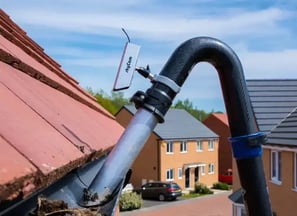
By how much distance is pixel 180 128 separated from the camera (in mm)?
50312

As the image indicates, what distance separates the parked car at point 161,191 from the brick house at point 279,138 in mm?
16274

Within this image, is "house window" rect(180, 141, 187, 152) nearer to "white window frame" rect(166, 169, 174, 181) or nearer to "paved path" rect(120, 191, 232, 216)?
"white window frame" rect(166, 169, 174, 181)

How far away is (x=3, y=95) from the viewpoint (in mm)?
1550

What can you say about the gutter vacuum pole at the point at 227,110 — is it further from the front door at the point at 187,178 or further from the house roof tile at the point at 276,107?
the front door at the point at 187,178

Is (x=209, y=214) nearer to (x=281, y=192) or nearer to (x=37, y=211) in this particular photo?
(x=281, y=192)

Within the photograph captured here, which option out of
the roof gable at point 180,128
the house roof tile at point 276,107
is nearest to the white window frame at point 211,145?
the roof gable at point 180,128

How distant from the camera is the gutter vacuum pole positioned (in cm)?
207

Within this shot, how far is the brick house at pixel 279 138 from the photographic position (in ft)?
62.1

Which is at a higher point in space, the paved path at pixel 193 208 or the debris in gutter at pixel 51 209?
the debris in gutter at pixel 51 209

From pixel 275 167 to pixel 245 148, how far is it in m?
18.7

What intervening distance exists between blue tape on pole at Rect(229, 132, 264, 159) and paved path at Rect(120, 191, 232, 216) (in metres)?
30.3

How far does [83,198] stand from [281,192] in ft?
62.7

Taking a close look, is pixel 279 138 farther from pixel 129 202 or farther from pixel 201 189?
pixel 201 189

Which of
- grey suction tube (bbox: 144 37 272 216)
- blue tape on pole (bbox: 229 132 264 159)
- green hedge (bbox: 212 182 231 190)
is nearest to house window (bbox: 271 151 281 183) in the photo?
grey suction tube (bbox: 144 37 272 216)
